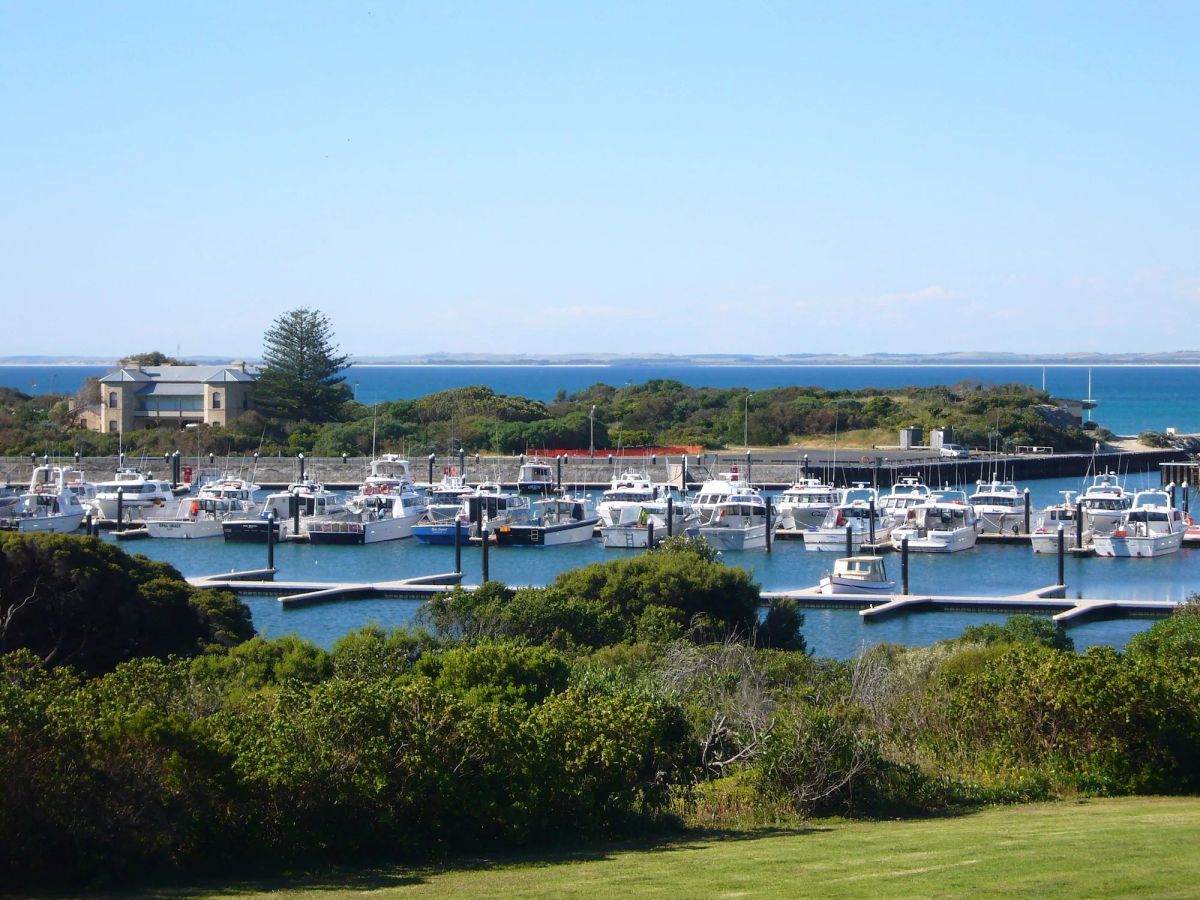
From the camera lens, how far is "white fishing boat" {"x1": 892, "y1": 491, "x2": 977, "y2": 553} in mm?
56969

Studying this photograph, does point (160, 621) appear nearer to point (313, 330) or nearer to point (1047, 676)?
point (1047, 676)

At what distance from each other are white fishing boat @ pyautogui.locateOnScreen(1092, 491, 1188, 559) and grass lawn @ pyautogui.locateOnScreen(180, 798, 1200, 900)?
140 feet

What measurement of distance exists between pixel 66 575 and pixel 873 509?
118 feet

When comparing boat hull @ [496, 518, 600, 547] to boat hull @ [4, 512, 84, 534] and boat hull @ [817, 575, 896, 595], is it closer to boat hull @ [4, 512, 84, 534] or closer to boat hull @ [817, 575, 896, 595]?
boat hull @ [817, 575, 896, 595]

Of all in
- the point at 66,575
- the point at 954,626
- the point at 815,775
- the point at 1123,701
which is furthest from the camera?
the point at 954,626

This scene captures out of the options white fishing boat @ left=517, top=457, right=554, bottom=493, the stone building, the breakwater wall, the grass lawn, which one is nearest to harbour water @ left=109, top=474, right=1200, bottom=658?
white fishing boat @ left=517, top=457, right=554, bottom=493

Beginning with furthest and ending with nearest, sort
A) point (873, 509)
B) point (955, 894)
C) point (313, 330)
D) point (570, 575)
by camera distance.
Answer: point (313, 330), point (873, 509), point (570, 575), point (955, 894)

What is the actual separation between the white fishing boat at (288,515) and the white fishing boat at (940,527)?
23.8 meters

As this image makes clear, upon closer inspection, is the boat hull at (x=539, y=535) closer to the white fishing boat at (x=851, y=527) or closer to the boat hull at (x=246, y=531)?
the white fishing boat at (x=851, y=527)

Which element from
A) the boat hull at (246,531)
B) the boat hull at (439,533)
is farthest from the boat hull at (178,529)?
the boat hull at (439,533)

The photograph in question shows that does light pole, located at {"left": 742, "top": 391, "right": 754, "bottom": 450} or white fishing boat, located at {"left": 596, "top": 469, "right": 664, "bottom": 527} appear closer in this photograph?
white fishing boat, located at {"left": 596, "top": 469, "right": 664, "bottom": 527}

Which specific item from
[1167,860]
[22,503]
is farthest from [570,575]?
[22,503]

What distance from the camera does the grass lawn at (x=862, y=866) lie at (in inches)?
445

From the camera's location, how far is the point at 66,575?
2708 cm
